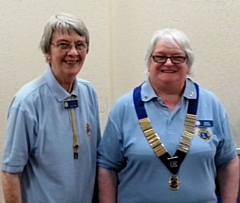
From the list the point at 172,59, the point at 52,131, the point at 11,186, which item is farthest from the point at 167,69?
the point at 11,186

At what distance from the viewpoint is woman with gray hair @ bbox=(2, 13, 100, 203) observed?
146 centimetres

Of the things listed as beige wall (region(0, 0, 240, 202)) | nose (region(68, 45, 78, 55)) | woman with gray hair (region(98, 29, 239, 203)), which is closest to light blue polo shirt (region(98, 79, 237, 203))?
woman with gray hair (region(98, 29, 239, 203))

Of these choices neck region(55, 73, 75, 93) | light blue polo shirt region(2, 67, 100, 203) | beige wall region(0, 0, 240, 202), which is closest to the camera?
light blue polo shirt region(2, 67, 100, 203)

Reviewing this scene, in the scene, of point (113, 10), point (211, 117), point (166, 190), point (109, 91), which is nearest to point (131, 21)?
point (113, 10)

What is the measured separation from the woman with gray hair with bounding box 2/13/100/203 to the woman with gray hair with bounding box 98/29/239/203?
0.61 feet

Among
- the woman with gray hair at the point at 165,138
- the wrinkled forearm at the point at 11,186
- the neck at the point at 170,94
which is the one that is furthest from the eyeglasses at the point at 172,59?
the wrinkled forearm at the point at 11,186

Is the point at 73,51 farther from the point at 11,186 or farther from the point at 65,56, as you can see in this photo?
the point at 11,186

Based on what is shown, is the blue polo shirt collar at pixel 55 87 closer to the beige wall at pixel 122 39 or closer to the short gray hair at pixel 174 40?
the short gray hair at pixel 174 40

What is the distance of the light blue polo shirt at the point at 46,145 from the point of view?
145 cm

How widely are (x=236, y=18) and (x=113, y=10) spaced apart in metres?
0.79

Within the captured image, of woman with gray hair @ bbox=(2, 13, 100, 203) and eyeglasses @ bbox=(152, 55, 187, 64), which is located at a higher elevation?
eyeglasses @ bbox=(152, 55, 187, 64)

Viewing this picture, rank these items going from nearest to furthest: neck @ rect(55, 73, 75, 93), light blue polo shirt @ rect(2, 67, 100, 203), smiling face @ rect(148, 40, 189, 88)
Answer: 1. light blue polo shirt @ rect(2, 67, 100, 203)
2. neck @ rect(55, 73, 75, 93)
3. smiling face @ rect(148, 40, 189, 88)

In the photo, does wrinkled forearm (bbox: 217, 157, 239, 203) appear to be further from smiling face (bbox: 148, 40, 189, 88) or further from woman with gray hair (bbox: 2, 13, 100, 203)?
woman with gray hair (bbox: 2, 13, 100, 203)

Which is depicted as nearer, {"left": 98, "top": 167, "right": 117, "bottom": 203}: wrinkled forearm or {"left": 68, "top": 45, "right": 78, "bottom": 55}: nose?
{"left": 68, "top": 45, "right": 78, "bottom": 55}: nose
